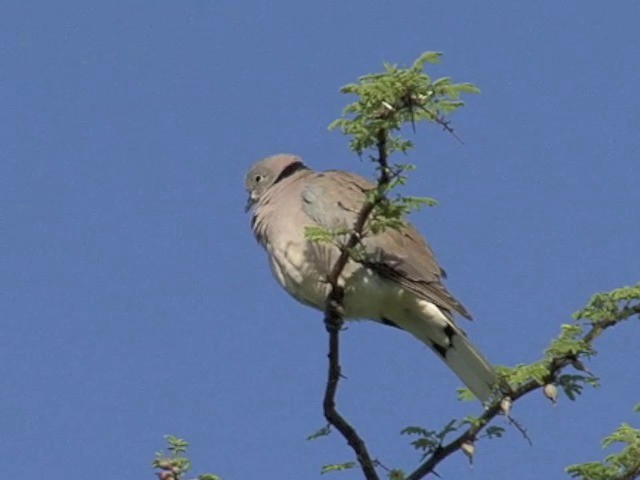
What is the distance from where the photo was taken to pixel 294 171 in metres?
7.92

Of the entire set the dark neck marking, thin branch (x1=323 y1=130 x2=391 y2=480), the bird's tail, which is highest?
the dark neck marking

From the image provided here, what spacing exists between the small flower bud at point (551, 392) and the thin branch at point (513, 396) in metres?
0.02

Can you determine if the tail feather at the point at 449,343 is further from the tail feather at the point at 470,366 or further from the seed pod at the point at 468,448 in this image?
the seed pod at the point at 468,448

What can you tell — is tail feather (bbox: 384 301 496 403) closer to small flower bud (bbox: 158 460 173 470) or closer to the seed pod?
the seed pod

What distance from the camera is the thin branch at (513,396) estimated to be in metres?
4.68

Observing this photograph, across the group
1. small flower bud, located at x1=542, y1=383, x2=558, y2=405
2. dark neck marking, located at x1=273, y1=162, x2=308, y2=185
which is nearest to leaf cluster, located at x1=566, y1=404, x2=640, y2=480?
small flower bud, located at x1=542, y1=383, x2=558, y2=405

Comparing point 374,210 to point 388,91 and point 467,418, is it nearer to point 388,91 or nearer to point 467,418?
point 388,91

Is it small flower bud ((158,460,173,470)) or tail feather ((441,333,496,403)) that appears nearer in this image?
small flower bud ((158,460,173,470))

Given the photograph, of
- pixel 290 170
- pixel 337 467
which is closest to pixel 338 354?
pixel 337 467

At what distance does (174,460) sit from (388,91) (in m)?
1.48

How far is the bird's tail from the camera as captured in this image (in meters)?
5.98

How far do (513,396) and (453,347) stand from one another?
1.60 metres

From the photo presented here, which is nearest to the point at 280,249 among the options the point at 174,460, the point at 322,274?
the point at 322,274

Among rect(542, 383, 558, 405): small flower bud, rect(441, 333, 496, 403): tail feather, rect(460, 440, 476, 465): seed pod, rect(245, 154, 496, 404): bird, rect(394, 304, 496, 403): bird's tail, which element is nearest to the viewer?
rect(542, 383, 558, 405): small flower bud
